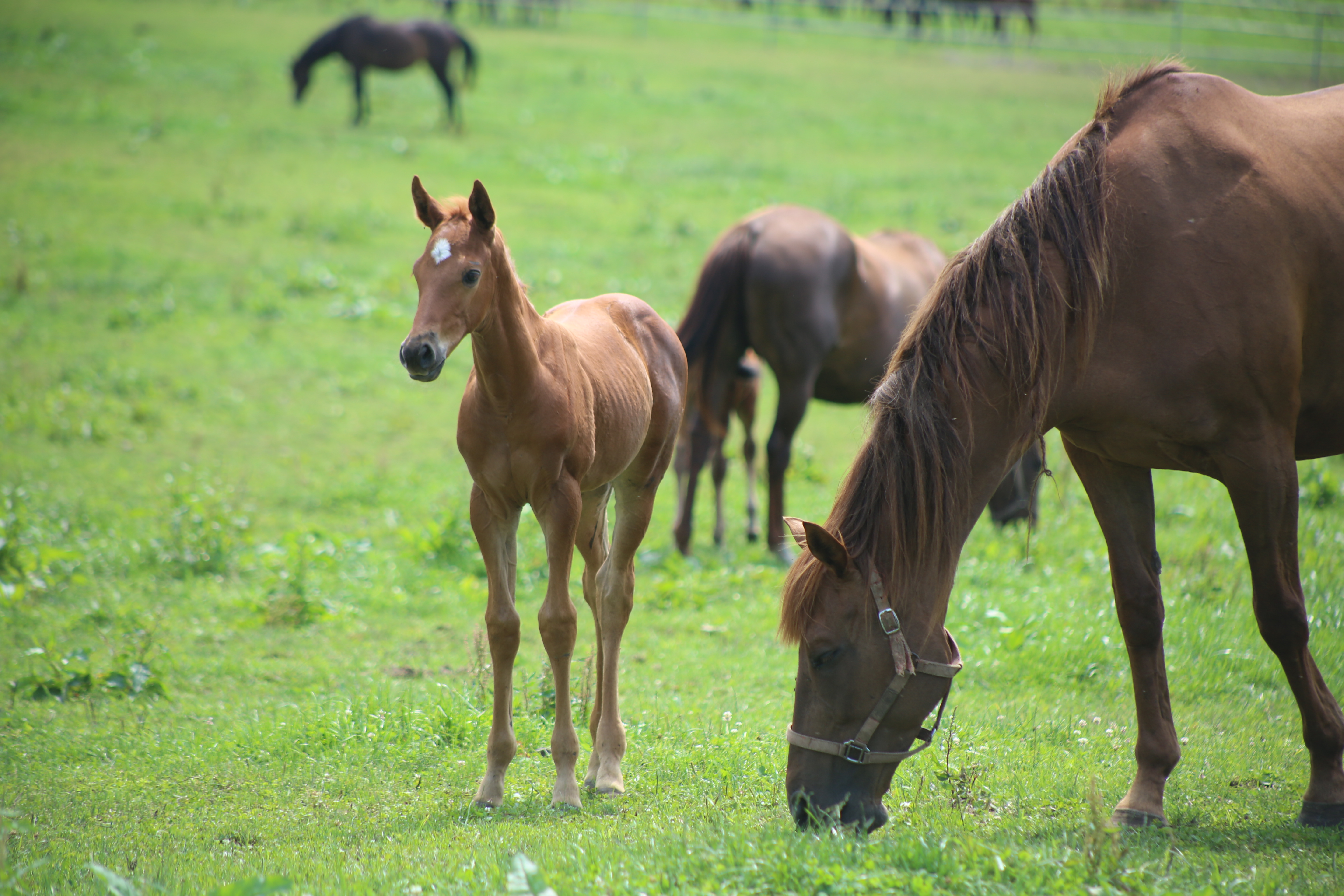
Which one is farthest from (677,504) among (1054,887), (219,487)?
(1054,887)

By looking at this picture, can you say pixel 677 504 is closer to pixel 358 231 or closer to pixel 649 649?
pixel 649 649

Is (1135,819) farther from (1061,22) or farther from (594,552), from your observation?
(1061,22)

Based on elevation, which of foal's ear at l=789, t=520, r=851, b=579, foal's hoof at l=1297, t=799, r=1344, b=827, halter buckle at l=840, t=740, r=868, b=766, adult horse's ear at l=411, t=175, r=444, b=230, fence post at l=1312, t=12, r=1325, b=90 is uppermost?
fence post at l=1312, t=12, r=1325, b=90

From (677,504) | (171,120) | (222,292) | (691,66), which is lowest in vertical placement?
(677,504)

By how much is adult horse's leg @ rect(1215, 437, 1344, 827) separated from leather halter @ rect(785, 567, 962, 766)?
118 cm

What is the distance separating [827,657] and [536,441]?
130cm

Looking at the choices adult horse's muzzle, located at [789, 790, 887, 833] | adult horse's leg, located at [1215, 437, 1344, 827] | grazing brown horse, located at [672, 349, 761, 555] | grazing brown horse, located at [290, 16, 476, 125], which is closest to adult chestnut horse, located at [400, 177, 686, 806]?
adult horse's muzzle, located at [789, 790, 887, 833]

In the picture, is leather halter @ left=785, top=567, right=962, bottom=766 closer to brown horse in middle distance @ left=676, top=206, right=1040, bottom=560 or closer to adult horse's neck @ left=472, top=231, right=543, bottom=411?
adult horse's neck @ left=472, top=231, right=543, bottom=411

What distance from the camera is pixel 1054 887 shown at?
275 cm

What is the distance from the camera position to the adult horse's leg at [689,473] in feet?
25.3

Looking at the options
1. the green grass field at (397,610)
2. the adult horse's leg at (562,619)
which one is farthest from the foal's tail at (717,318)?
the adult horse's leg at (562,619)

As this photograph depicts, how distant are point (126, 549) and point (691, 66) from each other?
20.7 m

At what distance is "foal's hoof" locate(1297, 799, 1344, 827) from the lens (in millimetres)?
3615

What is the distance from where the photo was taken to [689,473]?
7941mm
